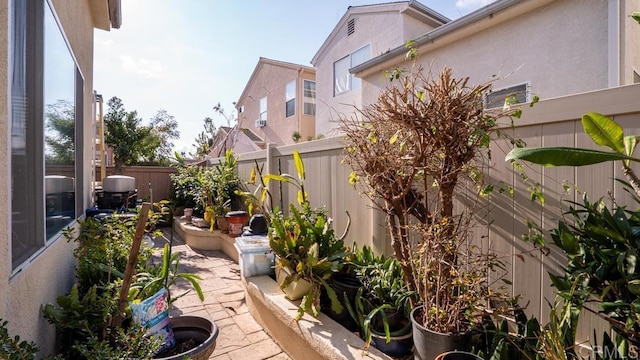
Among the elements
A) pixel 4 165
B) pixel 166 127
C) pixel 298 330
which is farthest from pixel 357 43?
pixel 166 127

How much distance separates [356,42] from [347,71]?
3.14ft

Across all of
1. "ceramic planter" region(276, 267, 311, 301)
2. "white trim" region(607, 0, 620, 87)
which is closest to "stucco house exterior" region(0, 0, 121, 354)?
"ceramic planter" region(276, 267, 311, 301)

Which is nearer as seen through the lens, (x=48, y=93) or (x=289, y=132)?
(x=48, y=93)

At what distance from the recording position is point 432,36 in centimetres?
590

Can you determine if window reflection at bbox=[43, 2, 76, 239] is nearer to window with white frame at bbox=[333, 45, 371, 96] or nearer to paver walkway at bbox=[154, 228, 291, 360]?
paver walkway at bbox=[154, 228, 291, 360]

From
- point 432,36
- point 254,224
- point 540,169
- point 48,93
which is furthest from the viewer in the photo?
point 432,36

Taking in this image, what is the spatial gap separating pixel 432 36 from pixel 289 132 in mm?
9295

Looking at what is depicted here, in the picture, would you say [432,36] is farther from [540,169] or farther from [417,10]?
[540,169]

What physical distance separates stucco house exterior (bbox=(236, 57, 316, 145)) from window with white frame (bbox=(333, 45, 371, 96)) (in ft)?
9.55

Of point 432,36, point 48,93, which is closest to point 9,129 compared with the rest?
point 48,93

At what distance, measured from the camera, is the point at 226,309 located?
12.2ft

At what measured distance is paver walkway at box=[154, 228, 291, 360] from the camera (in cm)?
286

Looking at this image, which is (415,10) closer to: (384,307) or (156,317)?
(384,307)

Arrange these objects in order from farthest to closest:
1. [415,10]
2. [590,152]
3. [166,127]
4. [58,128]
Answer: [166,127] → [415,10] → [58,128] → [590,152]
